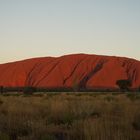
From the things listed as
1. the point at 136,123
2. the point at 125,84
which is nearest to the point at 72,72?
the point at 125,84

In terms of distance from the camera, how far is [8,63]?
136m

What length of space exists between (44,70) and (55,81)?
947 centimetres

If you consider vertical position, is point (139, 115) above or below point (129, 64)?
above

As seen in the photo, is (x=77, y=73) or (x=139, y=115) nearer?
(x=139, y=115)

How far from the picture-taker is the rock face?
10888 cm

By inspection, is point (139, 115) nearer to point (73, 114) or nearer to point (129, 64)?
point (73, 114)

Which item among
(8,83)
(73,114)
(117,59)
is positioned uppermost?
(73,114)

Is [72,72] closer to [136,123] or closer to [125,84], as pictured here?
[125,84]

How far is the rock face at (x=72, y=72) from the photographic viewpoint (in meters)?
109

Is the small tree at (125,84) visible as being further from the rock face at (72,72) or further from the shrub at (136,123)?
the shrub at (136,123)

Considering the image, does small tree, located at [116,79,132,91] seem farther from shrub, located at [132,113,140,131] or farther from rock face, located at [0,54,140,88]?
shrub, located at [132,113,140,131]

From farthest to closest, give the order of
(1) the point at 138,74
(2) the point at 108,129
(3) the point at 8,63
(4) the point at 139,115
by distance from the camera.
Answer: (3) the point at 8,63 < (1) the point at 138,74 < (4) the point at 139,115 < (2) the point at 108,129

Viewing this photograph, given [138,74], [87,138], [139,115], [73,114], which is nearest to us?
[87,138]

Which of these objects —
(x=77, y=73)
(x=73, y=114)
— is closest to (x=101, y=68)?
(x=77, y=73)
